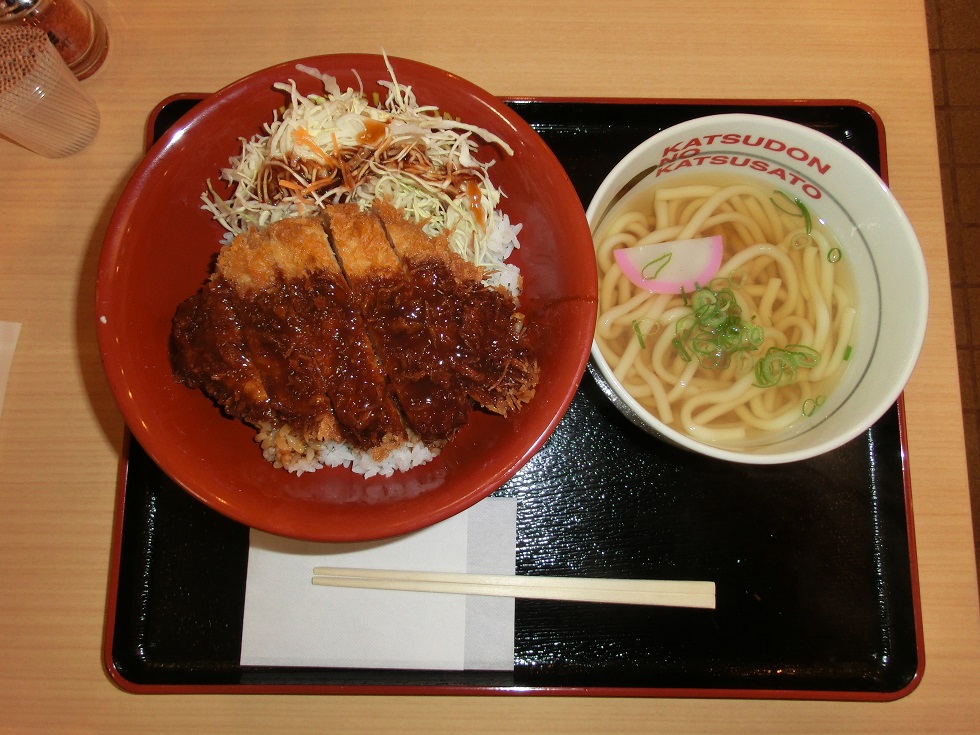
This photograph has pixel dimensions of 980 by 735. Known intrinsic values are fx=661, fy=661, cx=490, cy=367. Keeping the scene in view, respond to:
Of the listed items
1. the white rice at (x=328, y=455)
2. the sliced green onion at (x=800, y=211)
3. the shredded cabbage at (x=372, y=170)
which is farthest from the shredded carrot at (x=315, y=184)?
the sliced green onion at (x=800, y=211)

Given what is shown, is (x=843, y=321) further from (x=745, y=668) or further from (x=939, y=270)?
(x=745, y=668)

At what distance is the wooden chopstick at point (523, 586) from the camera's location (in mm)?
1804

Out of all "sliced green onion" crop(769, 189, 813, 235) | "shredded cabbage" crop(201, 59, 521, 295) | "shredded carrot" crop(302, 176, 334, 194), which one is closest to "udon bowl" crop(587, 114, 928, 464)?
"sliced green onion" crop(769, 189, 813, 235)

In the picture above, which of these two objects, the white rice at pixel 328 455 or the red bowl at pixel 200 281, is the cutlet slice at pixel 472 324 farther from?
the white rice at pixel 328 455

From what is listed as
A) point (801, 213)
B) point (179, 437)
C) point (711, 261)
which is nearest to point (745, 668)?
point (711, 261)

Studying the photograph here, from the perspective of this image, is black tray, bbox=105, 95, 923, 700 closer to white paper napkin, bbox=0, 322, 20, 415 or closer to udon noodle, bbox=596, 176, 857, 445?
udon noodle, bbox=596, 176, 857, 445

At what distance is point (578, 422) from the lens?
1945 millimetres

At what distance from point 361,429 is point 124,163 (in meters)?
1.27

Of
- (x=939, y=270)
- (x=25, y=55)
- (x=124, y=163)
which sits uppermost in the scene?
(x=25, y=55)

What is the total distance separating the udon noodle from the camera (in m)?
1.85

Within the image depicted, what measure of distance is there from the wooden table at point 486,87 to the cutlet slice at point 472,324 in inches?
30.4

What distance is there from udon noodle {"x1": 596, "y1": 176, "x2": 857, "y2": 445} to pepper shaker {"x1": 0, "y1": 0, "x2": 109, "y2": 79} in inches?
66.1

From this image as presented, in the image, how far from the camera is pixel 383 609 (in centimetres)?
182

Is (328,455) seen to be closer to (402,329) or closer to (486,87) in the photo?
(402,329)
